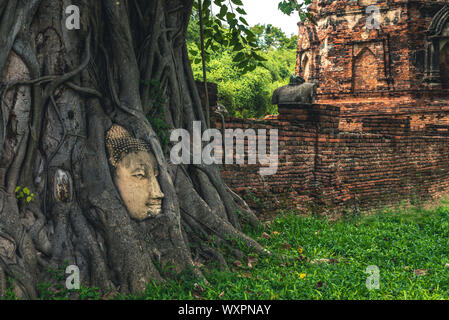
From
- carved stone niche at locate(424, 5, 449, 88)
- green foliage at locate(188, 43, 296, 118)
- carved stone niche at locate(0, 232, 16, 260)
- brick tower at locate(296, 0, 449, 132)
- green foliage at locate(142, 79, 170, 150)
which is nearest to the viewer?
carved stone niche at locate(0, 232, 16, 260)

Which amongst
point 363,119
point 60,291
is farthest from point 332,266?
point 363,119

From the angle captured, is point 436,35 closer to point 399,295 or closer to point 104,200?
point 399,295

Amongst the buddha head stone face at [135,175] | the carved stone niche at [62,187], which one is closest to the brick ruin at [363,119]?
the buddha head stone face at [135,175]

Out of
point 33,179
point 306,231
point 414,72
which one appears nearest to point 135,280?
point 33,179

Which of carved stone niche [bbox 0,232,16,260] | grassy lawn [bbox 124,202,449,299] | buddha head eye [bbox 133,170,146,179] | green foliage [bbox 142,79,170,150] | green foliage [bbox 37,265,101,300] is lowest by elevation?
grassy lawn [bbox 124,202,449,299]

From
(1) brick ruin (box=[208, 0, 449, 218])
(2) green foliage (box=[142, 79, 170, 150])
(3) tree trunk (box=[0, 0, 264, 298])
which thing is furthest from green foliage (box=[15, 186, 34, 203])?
(1) brick ruin (box=[208, 0, 449, 218])

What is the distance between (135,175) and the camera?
3.66m

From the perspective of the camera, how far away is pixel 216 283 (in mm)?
3668

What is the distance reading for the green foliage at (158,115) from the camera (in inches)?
171

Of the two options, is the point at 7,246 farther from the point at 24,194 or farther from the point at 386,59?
the point at 386,59

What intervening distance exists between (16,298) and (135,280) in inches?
32.5

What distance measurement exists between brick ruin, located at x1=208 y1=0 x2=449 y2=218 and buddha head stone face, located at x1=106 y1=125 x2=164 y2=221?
A: 8.05 feet

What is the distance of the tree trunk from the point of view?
3.32 metres

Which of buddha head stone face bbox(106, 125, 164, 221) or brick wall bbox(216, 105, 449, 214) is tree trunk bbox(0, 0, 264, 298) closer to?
buddha head stone face bbox(106, 125, 164, 221)
